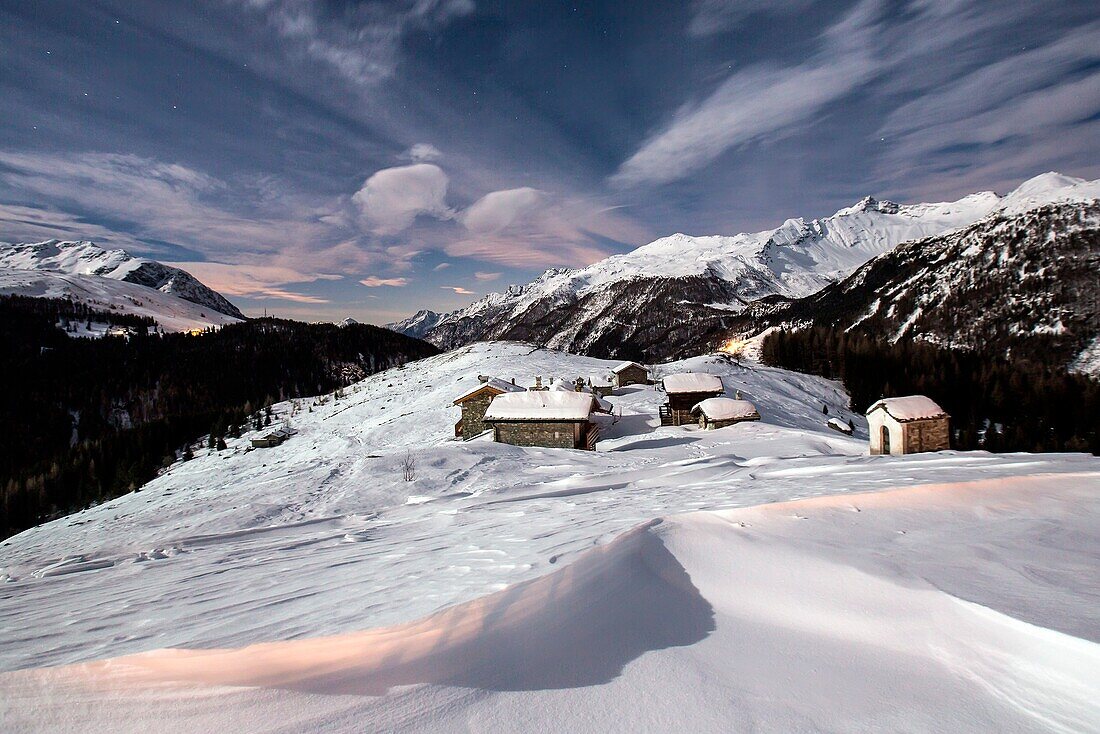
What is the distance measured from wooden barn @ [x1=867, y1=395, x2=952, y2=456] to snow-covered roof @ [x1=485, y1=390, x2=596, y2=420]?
54.7ft

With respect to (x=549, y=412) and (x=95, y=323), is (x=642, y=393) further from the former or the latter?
(x=95, y=323)

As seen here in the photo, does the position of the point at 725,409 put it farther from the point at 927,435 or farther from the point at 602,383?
the point at 602,383

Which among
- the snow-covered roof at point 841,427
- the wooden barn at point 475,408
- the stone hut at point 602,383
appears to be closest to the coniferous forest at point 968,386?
the snow-covered roof at point 841,427

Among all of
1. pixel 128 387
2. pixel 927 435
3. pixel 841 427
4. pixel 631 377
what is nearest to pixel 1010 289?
pixel 841 427

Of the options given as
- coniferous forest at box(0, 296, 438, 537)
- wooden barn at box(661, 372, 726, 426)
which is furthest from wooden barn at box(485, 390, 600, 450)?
coniferous forest at box(0, 296, 438, 537)

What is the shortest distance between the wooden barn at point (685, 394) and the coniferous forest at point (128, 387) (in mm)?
48872

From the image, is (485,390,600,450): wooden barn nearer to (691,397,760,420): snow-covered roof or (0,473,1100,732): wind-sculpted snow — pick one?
(691,397,760,420): snow-covered roof

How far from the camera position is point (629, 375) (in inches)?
2319

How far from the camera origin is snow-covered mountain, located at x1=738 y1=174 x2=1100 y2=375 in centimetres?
12600

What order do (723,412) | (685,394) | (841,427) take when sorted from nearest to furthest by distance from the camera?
(723,412), (685,394), (841,427)

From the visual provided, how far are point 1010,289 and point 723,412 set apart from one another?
573 ft

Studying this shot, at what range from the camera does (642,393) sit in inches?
2106

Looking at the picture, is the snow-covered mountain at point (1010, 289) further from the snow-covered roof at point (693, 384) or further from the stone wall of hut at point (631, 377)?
the snow-covered roof at point (693, 384)

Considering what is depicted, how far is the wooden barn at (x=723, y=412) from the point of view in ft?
116
